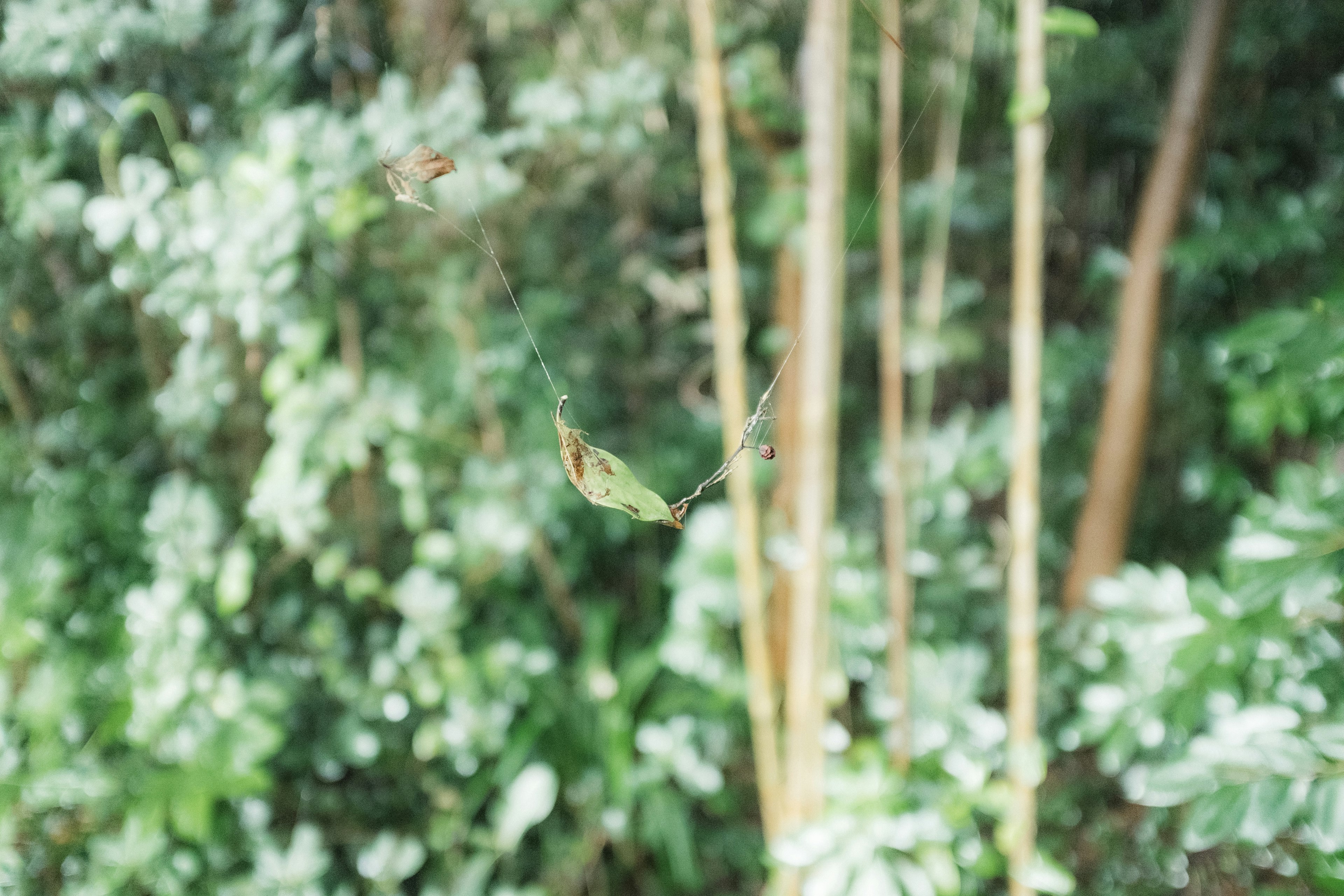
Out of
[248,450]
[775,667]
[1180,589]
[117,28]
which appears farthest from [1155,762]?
[117,28]

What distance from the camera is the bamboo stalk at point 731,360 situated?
74 centimetres

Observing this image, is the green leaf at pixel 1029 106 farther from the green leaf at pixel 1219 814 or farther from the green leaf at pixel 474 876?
the green leaf at pixel 474 876

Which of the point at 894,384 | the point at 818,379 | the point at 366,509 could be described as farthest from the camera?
the point at 366,509

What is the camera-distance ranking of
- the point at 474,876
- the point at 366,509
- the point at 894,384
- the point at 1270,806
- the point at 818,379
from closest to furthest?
1. the point at 1270,806
2. the point at 818,379
3. the point at 894,384
4. the point at 474,876
5. the point at 366,509

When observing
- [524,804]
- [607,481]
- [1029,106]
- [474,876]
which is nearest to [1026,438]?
[1029,106]

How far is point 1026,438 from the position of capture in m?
0.74

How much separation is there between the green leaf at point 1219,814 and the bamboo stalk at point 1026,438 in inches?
8.0

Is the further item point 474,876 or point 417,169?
point 474,876

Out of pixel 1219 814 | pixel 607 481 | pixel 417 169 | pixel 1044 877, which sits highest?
pixel 417 169

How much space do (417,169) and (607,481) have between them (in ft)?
0.86

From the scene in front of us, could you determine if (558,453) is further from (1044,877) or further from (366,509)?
(1044,877)

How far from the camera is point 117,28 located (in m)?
0.86

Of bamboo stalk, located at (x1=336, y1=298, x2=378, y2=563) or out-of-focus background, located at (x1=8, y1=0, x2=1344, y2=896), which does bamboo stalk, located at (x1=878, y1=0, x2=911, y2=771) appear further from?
bamboo stalk, located at (x1=336, y1=298, x2=378, y2=563)

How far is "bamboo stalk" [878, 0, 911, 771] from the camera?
2.67ft
